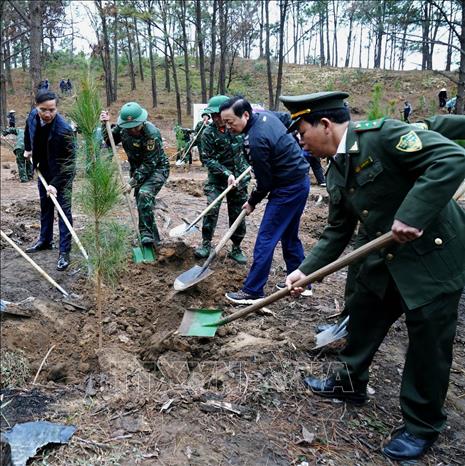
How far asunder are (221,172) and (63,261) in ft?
6.28

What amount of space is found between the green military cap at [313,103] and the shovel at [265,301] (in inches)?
25.8

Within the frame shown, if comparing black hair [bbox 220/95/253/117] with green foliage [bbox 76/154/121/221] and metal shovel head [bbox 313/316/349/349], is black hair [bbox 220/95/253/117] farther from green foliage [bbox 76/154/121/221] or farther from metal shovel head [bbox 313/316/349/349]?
metal shovel head [bbox 313/316/349/349]

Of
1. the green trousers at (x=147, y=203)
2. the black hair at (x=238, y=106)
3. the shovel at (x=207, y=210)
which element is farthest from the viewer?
the green trousers at (x=147, y=203)

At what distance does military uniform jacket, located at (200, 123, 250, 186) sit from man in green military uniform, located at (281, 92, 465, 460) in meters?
2.90

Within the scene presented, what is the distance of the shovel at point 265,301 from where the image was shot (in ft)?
6.92

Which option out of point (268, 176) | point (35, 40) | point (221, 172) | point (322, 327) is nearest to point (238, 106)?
point (268, 176)

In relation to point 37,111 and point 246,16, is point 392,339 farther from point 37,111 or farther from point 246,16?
point 246,16

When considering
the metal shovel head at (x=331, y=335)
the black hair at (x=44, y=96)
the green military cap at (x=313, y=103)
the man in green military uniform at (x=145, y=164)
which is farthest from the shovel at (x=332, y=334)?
the black hair at (x=44, y=96)

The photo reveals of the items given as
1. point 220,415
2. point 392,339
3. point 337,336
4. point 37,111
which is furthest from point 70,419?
point 37,111

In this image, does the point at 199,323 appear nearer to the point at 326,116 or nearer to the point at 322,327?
the point at 322,327

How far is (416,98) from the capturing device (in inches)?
1135

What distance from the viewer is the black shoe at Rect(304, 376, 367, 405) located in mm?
2678

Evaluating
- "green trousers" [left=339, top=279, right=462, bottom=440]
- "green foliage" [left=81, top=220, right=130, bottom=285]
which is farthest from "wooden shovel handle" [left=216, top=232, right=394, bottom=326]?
"green foliage" [left=81, top=220, right=130, bottom=285]

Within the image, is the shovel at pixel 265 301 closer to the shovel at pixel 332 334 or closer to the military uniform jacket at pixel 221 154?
the shovel at pixel 332 334
